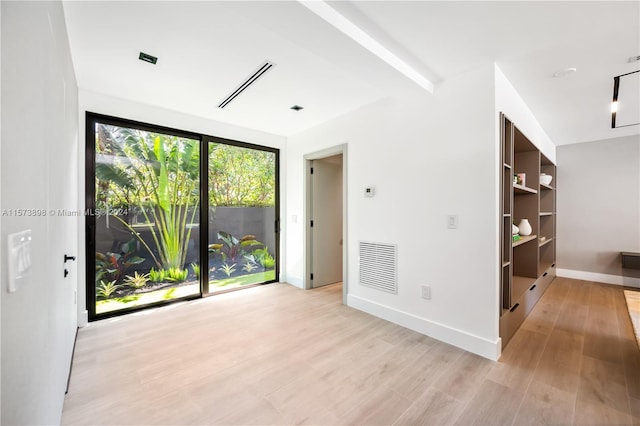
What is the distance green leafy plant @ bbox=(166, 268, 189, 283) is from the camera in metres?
3.57

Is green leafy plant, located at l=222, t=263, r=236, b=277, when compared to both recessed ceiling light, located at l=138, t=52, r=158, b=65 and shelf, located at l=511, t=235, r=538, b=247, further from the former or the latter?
shelf, located at l=511, t=235, r=538, b=247

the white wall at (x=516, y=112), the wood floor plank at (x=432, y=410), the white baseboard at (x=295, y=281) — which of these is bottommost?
the wood floor plank at (x=432, y=410)

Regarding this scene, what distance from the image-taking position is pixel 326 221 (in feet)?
15.1

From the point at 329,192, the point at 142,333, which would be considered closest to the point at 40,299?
the point at 142,333

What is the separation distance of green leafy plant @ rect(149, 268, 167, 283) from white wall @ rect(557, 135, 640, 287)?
22.4 feet

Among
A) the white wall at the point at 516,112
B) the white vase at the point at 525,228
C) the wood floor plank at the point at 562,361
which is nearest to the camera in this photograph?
the wood floor plank at the point at 562,361

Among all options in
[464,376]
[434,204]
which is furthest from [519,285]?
[464,376]

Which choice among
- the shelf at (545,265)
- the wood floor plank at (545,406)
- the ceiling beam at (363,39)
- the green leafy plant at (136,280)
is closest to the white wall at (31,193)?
the ceiling beam at (363,39)

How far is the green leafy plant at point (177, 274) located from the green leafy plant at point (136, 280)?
0.25 meters

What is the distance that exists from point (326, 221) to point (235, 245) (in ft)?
5.08

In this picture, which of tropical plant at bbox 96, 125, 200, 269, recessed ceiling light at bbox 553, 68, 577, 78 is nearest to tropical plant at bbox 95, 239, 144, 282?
tropical plant at bbox 96, 125, 200, 269

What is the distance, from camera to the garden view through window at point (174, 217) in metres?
3.11

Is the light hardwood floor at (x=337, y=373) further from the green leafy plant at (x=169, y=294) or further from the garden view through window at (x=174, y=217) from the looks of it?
the garden view through window at (x=174, y=217)

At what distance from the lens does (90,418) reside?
63.4 inches
